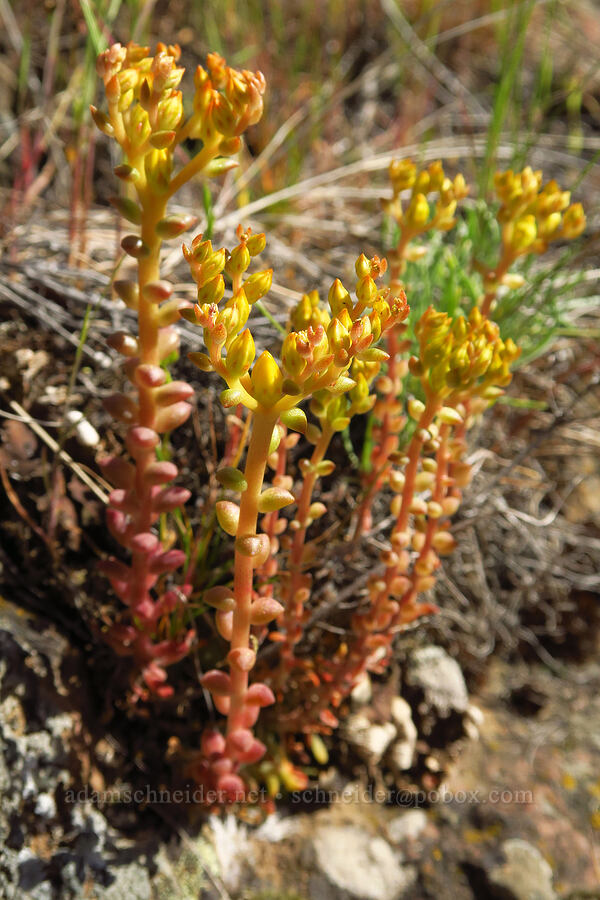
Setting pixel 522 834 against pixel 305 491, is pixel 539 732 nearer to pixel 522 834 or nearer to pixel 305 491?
pixel 522 834

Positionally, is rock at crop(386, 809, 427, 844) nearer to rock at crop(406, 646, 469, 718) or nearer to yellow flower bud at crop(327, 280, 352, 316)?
rock at crop(406, 646, 469, 718)

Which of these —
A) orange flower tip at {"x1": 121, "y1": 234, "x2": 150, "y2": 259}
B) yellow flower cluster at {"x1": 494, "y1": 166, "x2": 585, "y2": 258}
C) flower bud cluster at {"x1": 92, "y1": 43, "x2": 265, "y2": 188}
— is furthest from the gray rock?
yellow flower cluster at {"x1": 494, "y1": 166, "x2": 585, "y2": 258}

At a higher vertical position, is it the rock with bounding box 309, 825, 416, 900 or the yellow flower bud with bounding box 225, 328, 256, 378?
the yellow flower bud with bounding box 225, 328, 256, 378

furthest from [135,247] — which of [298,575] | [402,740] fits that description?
[402,740]

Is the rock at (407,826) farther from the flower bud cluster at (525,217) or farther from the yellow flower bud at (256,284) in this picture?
the yellow flower bud at (256,284)

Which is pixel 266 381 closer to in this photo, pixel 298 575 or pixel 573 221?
pixel 298 575

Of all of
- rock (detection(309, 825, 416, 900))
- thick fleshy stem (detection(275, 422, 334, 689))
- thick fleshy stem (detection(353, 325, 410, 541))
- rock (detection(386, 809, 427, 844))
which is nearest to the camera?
thick fleshy stem (detection(275, 422, 334, 689))

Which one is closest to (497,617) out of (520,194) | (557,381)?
(557,381)

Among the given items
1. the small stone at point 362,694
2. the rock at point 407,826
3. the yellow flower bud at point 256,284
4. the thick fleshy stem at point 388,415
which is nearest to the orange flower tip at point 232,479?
the yellow flower bud at point 256,284
